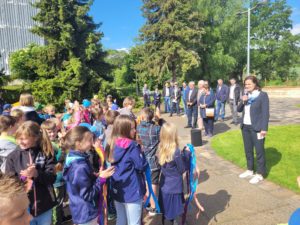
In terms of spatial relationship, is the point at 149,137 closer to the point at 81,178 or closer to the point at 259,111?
the point at 81,178

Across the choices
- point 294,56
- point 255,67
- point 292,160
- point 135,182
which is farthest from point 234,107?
point 294,56

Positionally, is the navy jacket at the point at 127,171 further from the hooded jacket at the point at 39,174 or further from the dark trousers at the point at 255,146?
the dark trousers at the point at 255,146

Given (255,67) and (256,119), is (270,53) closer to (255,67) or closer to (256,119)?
(255,67)

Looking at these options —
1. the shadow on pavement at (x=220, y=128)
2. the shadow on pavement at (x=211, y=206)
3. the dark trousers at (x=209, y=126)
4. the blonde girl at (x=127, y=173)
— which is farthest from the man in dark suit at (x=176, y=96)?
the blonde girl at (x=127, y=173)

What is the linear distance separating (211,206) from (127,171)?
2.10 metres

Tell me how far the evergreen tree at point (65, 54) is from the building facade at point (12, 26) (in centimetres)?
2478

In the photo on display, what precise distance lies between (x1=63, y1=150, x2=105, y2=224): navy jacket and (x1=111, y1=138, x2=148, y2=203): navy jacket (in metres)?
0.32

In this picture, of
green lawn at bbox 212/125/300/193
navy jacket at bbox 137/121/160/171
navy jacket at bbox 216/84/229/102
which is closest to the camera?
navy jacket at bbox 137/121/160/171

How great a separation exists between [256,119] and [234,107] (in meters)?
6.21

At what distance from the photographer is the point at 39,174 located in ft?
8.72

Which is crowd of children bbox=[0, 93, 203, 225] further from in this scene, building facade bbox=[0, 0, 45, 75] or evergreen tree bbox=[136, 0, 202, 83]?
building facade bbox=[0, 0, 45, 75]

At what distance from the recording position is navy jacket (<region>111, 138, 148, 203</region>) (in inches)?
118

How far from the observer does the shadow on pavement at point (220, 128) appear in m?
10.3

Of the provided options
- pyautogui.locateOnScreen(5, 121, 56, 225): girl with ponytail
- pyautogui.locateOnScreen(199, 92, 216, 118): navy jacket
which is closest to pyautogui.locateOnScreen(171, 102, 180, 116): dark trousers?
pyautogui.locateOnScreen(199, 92, 216, 118): navy jacket
